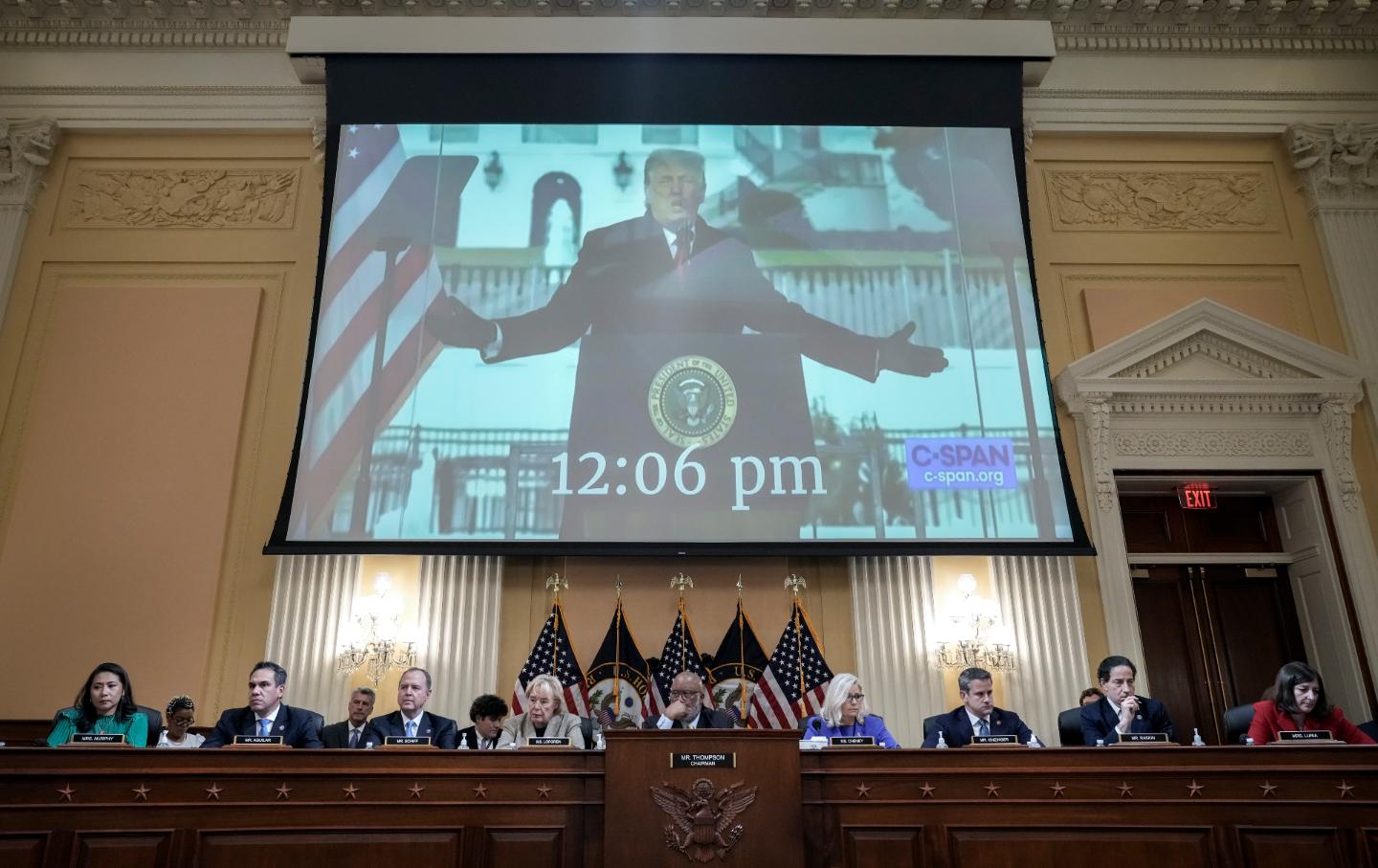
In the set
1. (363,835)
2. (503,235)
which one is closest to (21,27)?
(503,235)

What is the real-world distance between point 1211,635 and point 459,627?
16.7ft

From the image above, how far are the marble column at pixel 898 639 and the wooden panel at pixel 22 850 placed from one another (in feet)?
14.6

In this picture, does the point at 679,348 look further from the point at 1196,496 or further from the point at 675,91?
the point at 1196,496

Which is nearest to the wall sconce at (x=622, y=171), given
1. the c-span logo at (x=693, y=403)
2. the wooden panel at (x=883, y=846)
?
the c-span logo at (x=693, y=403)

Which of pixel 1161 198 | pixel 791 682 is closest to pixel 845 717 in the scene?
pixel 791 682

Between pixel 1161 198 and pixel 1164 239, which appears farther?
pixel 1161 198

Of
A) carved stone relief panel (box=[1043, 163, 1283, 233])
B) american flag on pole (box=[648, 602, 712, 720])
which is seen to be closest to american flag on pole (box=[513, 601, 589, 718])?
american flag on pole (box=[648, 602, 712, 720])

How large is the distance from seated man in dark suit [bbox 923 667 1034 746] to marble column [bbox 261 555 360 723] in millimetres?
3658

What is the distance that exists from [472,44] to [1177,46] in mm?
5591

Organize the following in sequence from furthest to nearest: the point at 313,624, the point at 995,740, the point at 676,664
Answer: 1. the point at 313,624
2. the point at 676,664
3. the point at 995,740

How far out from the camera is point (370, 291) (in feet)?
23.0

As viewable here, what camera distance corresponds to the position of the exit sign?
7137 millimetres

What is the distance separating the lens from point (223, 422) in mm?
7008

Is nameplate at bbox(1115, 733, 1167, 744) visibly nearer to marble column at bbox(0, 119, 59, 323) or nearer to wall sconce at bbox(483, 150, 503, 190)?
wall sconce at bbox(483, 150, 503, 190)
